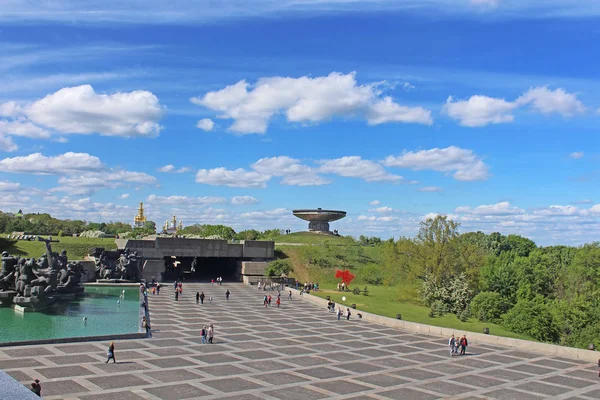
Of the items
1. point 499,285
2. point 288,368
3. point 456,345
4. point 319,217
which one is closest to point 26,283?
point 288,368

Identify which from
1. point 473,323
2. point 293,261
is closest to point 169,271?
point 293,261

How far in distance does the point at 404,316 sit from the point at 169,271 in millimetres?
44532

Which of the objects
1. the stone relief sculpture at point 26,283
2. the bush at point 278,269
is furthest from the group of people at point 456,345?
the bush at point 278,269

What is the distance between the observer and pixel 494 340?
28516 millimetres

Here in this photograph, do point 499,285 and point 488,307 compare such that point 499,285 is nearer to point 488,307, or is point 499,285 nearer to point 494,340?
point 488,307

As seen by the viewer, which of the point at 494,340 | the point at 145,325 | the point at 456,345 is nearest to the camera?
the point at 456,345

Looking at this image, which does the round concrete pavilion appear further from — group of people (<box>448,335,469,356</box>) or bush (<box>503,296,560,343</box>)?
group of people (<box>448,335,469,356</box>)

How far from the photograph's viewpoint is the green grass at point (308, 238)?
7906 centimetres

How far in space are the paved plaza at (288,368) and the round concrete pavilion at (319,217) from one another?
192 ft

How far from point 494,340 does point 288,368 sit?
46.2 ft

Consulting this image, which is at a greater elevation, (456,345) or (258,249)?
(258,249)

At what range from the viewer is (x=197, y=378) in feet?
58.6

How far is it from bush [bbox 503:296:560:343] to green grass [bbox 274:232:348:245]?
40.5 meters

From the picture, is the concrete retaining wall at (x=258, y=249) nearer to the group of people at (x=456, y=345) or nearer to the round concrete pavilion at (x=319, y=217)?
the round concrete pavilion at (x=319, y=217)
